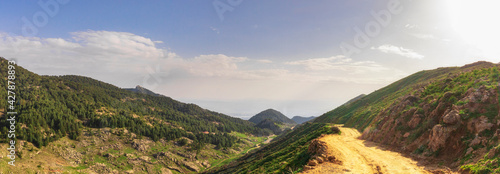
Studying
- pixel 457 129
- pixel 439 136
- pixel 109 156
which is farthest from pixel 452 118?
pixel 109 156

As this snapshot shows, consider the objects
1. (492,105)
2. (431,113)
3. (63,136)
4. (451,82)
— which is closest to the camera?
(492,105)

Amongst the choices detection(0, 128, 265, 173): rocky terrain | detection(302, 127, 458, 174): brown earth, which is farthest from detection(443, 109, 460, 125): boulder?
detection(0, 128, 265, 173): rocky terrain

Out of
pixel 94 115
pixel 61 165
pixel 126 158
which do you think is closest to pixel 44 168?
pixel 61 165

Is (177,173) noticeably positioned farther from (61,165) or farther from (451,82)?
(451,82)

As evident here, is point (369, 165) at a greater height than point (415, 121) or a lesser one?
lesser

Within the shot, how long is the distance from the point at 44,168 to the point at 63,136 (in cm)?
5179

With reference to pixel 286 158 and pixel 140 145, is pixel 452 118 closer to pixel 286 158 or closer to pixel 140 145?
pixel 286 158

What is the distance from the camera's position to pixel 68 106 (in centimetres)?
19975

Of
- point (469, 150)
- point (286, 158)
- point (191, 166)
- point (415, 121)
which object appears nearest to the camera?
point (469, 150)

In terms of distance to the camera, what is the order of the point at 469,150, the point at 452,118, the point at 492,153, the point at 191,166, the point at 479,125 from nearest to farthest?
the point at 492,153
the point at 469,150
the point at 479,125
the point at 452,118
the point at 191,166

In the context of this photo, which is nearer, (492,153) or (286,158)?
(492,153)

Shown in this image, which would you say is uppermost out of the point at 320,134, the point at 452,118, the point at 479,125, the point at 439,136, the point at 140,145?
the point at 452,118

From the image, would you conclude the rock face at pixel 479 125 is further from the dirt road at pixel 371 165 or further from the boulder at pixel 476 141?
the dirt road at pixel 371 165

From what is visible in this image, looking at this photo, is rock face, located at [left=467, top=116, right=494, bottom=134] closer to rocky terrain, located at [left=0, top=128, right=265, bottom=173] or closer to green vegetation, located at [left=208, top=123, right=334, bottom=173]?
green vegetation, located at [left=208, top=123, right=334, bottom=173]
